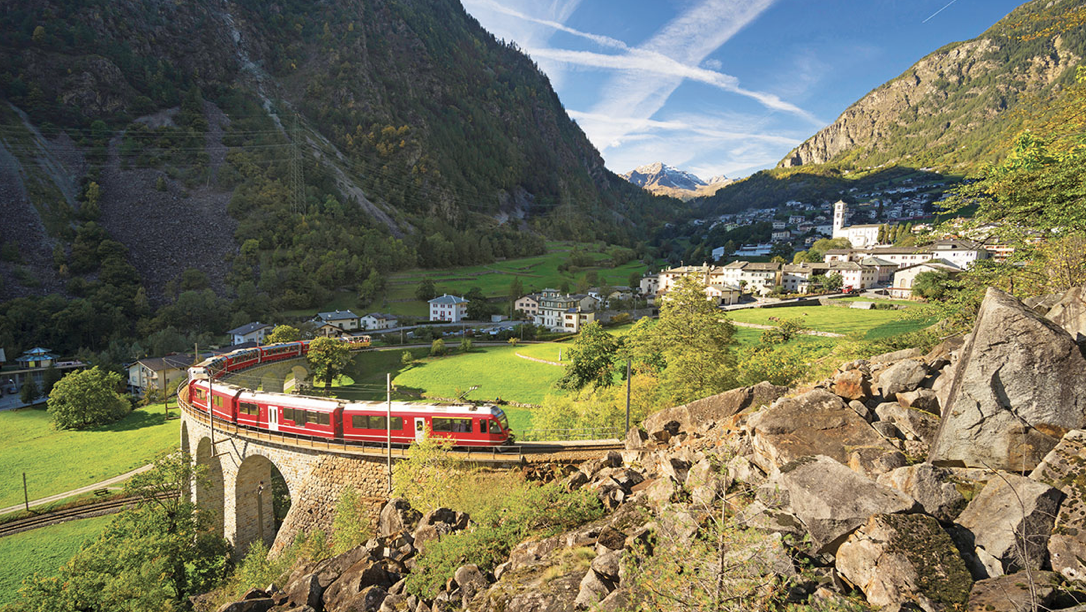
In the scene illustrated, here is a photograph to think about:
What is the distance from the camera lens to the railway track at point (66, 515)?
25797 millimetres

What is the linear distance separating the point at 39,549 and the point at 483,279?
78273mm

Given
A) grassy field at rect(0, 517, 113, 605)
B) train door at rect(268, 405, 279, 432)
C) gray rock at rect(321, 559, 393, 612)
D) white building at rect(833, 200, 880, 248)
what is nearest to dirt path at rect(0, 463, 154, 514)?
grassy field at rect(0, 517, 113, 605)

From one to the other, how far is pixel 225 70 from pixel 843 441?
157074 millimetres

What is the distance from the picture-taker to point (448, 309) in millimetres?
73062

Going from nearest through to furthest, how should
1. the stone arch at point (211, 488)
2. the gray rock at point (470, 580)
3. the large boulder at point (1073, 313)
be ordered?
the large boulder at point (1073, 313), the gray rock at point (470, 580), the stone arch at point (211, 488)

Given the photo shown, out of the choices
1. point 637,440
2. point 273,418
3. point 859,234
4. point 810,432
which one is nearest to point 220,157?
point 273,418

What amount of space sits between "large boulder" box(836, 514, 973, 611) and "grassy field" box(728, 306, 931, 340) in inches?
1364

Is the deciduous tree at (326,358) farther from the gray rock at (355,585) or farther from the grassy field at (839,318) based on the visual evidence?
the grassy field at (839,318)

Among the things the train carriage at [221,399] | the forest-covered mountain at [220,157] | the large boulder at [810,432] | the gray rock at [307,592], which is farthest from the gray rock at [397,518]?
the forest-covered mountain at [220,157]

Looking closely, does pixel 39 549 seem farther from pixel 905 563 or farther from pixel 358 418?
pixel 905 563

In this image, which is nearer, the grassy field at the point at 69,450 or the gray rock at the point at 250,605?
the gray rock at the point at 250,605

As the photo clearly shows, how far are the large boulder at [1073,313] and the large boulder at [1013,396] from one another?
1272 mm

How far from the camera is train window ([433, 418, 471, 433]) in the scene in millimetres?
18250

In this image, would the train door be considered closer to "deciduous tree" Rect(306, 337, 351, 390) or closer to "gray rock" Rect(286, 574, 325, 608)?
"gray rock" Rect(286, 574, 325, 608)
